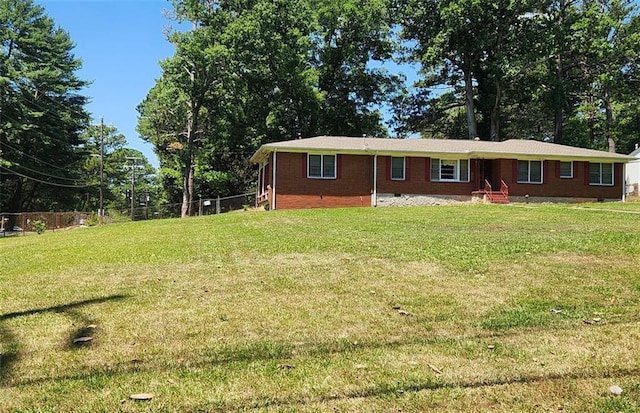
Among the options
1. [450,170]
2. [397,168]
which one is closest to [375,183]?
[397,168]

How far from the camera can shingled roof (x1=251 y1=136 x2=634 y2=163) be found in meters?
23.1

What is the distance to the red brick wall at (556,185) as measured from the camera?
971 inches

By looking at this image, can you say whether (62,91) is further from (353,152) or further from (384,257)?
(384,257)

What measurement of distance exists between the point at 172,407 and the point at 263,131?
32624 millimetres

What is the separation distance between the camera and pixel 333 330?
4.46 m

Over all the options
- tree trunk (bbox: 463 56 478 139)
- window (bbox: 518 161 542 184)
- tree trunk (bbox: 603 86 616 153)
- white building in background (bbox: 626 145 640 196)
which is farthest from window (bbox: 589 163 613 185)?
tree trunk (bbox: 603 86 616 153)

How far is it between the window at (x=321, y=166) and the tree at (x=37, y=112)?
26.7 meters

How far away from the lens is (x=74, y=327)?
4.59 meters

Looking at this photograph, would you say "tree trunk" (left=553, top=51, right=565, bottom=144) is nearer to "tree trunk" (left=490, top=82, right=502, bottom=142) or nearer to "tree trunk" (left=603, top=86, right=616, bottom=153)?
"tree trunk" (left=603, top=86, right=616, bottom=153)

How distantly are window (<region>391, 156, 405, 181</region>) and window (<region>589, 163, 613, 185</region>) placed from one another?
985cm

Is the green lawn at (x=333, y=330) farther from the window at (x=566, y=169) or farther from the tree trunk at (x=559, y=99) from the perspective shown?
the tree trunk at (x=559, y=99)

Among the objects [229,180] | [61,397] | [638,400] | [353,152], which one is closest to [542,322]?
[638,400]

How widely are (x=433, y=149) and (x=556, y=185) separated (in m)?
6.60

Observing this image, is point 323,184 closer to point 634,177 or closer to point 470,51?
point 470,51
